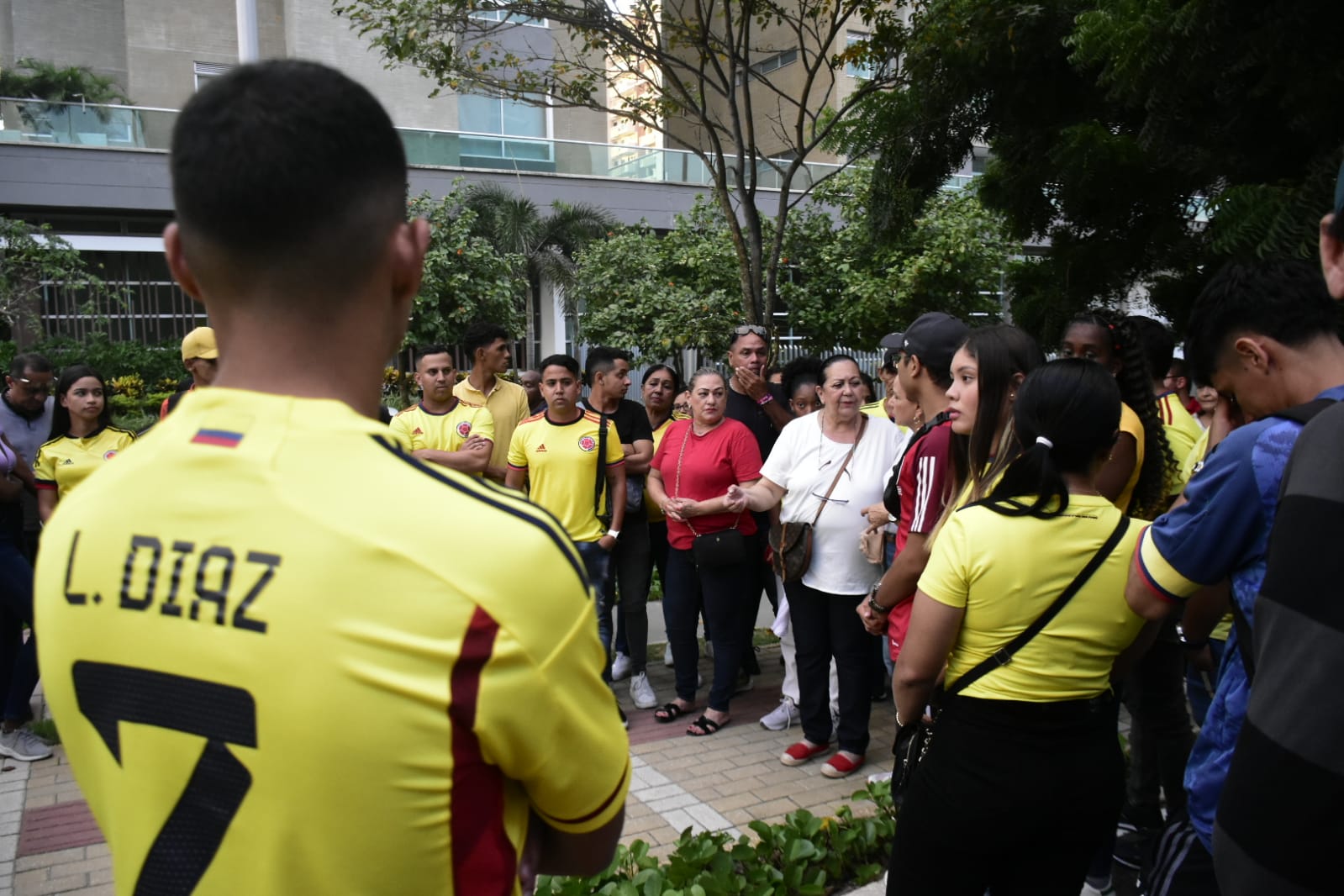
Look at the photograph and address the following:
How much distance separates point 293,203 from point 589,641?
64 centimetres

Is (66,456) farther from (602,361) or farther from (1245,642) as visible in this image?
(1245,642)

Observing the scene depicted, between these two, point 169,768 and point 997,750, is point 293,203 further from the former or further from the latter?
point 997,750

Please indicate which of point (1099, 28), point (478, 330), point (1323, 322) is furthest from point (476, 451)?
point (1323, 322)

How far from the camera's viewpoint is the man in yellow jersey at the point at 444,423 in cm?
643

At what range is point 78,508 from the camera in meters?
1.24

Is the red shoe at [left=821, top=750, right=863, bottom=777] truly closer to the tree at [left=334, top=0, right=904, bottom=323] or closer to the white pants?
the white pants

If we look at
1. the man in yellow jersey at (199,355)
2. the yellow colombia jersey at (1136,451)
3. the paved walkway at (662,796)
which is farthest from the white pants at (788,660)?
the man in yellow jersey at (199,355)

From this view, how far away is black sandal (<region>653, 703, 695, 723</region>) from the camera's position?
20.6 feet

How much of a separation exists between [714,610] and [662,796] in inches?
52.2

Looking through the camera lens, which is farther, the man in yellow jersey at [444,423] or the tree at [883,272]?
the tree at [883,272]

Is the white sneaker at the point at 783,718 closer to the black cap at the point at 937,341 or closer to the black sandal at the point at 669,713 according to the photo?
the black sandal at the point at 669,713

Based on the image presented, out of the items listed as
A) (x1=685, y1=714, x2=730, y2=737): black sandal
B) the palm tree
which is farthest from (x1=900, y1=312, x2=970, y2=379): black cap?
the palm tree

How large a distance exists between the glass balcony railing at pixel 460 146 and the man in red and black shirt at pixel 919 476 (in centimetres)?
1478

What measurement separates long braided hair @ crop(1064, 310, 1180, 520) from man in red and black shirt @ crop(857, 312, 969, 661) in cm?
68
